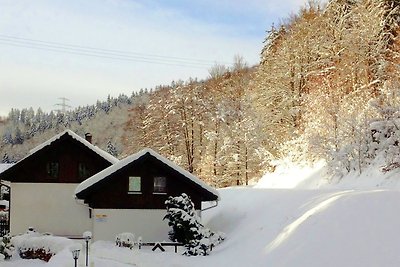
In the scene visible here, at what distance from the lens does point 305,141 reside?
32938mm

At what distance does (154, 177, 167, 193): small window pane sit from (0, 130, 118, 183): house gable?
587 centimetres

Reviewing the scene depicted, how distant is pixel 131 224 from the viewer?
86.7ft

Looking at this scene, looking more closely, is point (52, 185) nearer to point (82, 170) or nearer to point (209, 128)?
point (82, 170)

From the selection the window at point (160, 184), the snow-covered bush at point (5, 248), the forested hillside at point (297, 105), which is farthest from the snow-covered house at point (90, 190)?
the forested hillside at point (297, 105)

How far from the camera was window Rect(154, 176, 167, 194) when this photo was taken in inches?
1058

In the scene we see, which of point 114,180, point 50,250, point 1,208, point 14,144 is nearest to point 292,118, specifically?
point 114,180

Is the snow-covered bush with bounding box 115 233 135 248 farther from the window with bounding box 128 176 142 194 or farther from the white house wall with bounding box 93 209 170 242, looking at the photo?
the window with bounding box 128 176 142 194

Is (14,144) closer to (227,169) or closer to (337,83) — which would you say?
(227,169)

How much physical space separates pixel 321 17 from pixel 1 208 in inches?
1391

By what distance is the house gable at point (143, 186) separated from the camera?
2633cm

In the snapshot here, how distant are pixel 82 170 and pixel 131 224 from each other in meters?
7.20

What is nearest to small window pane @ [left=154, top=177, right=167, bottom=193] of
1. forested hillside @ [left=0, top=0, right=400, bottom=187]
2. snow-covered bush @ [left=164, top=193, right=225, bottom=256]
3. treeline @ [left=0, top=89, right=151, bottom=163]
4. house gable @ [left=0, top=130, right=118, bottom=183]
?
snow-covered bush @ [left=164, top=193, right=225, bottom=256]

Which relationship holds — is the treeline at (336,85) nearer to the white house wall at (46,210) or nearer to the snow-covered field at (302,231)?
the snow-covered field at (302,231)

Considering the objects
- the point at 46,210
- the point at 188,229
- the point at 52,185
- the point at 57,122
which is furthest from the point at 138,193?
the point at 57,122
